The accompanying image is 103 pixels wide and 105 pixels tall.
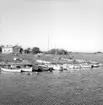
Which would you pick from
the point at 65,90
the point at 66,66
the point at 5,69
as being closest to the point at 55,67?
the point at 66,66

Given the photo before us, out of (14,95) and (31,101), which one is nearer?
(31,101)

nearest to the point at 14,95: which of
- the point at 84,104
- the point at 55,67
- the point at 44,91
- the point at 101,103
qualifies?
the point at 44,91

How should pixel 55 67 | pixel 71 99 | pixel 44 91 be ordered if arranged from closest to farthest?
pixel 71 99
pixel 44 91
pixel 55 67

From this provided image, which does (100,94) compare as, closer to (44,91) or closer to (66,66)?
(44,91)

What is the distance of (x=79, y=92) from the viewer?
106ft

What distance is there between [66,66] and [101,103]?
44.1 metres

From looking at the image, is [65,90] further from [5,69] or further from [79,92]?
[5,69]

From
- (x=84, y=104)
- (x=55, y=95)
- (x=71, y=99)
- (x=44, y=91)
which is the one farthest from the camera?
(x=44, y=91)

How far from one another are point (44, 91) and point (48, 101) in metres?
5.98

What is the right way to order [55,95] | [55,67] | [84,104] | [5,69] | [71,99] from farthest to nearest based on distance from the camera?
[55,67], [5,69], [55,95], [71,99], [84,104]

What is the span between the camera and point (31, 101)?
26141 mm

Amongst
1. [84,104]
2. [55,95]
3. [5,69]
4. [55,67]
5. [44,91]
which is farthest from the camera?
[55,67]

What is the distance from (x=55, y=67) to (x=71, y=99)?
38984mm

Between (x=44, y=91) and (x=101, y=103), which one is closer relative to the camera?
(x=101, y=103)
